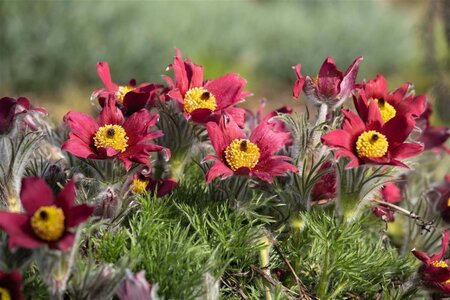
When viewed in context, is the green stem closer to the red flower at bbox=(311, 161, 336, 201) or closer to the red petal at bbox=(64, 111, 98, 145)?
the red flower at bbox=(311, 161, 336, 201)

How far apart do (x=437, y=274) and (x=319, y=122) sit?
323mm

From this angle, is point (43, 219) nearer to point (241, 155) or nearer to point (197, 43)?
point (241, 155)

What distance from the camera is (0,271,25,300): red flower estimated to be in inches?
33.5

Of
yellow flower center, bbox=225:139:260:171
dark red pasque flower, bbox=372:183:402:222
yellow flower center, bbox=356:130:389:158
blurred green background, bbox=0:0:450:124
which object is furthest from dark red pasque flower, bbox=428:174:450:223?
blurred green background, bbox=0:0:450:124

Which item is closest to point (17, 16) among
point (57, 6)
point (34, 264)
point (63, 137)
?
point (57, 6)

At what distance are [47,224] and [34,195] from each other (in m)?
0.06

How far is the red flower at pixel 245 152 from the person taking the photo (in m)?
1.05

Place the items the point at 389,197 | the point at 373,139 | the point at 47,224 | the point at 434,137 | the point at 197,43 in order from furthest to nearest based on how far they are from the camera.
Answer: the point at 197,43
the point at 434,137
the point at 389,197
the point at 373,139
the point at 47,224

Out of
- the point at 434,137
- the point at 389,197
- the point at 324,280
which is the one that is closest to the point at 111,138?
the point at 324,280

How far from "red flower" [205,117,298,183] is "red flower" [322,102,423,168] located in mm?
89

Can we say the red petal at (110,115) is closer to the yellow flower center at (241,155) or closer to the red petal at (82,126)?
the red petal at (82,126)

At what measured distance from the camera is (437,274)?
1095mm

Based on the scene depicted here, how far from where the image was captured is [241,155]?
109cm

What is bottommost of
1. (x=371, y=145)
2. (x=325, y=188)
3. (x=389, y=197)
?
(x=389, y=197)
